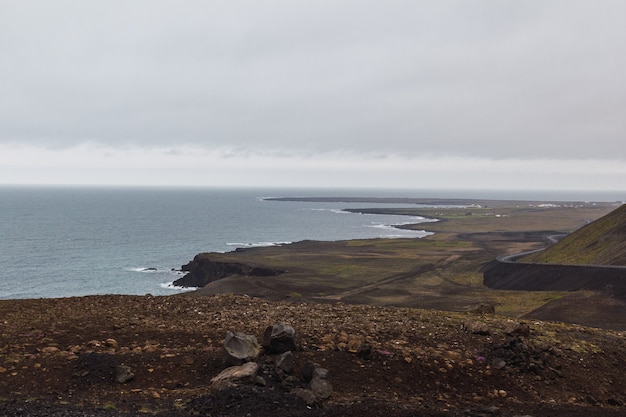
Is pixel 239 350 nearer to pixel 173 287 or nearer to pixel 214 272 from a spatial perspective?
pixel 173 287

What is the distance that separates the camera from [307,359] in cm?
1942

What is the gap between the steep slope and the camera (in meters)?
80.9

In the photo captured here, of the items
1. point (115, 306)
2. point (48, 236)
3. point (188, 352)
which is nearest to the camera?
point (188, 352)

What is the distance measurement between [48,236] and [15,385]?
167 m

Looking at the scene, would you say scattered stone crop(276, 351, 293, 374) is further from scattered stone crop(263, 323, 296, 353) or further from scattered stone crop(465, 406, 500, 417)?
scattered stone crop(465, 406, 500, 417)

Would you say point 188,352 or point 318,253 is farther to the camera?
point 318,253

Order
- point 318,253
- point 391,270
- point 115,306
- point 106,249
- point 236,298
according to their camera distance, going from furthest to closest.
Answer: point 106,249
point 318,253
point 391,270
point 236,298
point 115,306

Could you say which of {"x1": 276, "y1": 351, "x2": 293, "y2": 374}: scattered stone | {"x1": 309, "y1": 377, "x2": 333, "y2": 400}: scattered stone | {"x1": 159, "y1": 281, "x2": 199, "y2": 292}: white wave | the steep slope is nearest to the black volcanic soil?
{"x1": 309, "y1": 377, "x2": 333, "y2": 400}: scattered stone

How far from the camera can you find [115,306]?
26.8 m

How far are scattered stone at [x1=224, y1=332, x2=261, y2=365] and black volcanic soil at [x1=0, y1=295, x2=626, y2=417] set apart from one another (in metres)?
0.71

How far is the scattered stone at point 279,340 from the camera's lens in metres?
19.3

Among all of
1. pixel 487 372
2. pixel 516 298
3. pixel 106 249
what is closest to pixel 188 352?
pixel 487 372

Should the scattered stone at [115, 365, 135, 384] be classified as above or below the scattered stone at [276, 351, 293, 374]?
below

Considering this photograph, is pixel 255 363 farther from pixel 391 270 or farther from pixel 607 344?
pixel 391 270
